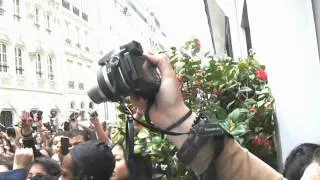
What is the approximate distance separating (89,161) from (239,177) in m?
1.33


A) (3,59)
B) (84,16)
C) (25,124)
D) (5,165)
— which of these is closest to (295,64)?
(25,124)

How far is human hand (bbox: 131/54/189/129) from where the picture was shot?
974 millimetres

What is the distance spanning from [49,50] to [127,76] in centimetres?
2455

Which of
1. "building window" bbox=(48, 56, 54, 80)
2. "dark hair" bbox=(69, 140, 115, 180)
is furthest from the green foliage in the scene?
"building window" bbox=(48, 56, 54, 80)

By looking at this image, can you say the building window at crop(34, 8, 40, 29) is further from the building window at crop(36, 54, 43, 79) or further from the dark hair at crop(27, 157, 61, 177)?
the dark hair at crop(27, 157, 61, 177)

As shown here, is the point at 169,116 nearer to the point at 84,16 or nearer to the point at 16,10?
the point at 16,10

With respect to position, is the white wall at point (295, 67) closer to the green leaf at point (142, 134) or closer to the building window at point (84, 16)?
the green leaf at point (142, 134)

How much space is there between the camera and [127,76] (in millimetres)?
965

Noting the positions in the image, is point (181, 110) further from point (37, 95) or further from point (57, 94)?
point (57, 94)

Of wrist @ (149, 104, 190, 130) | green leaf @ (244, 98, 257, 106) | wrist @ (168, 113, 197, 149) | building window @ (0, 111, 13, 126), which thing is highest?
building window @ (0, 111, 13, 126)

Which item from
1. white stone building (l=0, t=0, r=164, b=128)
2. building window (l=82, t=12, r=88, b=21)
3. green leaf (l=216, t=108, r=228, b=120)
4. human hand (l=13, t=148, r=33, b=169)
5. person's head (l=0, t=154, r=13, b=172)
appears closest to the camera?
green leaf (l=216, t=108, r=228, b=120)

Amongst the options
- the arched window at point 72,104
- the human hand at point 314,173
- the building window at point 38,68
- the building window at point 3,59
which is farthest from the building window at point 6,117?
the human hand at point 314,173

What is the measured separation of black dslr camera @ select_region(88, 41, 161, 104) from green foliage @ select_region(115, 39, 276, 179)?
1344 mm

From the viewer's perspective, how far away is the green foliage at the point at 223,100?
254cm
